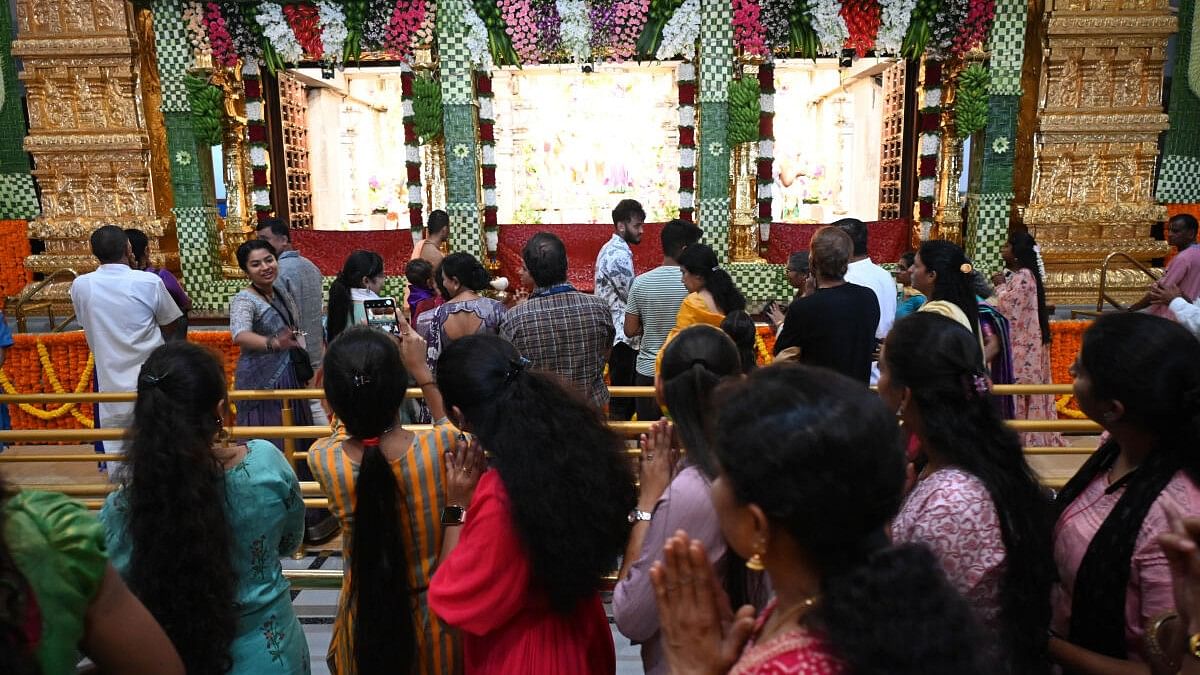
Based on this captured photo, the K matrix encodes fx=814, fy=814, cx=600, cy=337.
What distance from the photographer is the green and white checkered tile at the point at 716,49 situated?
35.3ft

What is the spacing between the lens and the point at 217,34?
1080cm

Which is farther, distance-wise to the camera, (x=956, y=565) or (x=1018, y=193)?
(x=1018, y=193)

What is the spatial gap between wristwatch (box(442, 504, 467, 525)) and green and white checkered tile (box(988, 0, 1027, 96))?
1092cm

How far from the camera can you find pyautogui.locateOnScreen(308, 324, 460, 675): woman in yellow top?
1983 millimetres

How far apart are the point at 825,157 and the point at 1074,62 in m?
4.69

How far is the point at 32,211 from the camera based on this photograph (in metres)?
13.0

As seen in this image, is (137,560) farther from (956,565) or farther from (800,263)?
(800,263)

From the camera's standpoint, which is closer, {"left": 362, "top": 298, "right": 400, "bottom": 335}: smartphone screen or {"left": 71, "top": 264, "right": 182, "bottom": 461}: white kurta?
{"left": 362, "top": 298, "right": 400, "bottom": 335}: smartphone screen

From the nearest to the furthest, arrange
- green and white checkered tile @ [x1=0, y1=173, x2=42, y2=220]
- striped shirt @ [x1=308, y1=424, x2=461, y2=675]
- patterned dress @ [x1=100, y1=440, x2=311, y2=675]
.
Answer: patterned dress @ [x1=100, y1=440, x2=311, y2=675] → striped shirt @ [x1=308, y1=424, x2=461, y2=675] → green and white checkered tile @ [x1=0, y1=173, x2=42, y2=220]

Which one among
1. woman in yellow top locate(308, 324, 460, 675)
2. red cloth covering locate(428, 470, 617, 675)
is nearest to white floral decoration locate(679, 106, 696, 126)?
woman in yellow top locate(308, 324, 460, 675)

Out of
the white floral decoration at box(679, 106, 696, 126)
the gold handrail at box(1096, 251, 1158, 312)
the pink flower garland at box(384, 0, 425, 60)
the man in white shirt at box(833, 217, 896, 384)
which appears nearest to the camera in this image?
the man in white shirt at box(833, 217, 896, 384)

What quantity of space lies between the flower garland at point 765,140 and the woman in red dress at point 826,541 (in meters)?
10.9

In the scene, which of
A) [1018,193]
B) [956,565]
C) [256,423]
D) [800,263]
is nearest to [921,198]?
[1018,193]

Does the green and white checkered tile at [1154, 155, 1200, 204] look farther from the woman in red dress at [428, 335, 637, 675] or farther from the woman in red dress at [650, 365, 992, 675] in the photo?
the woman in red dress at [650, 365, 992, 675]
